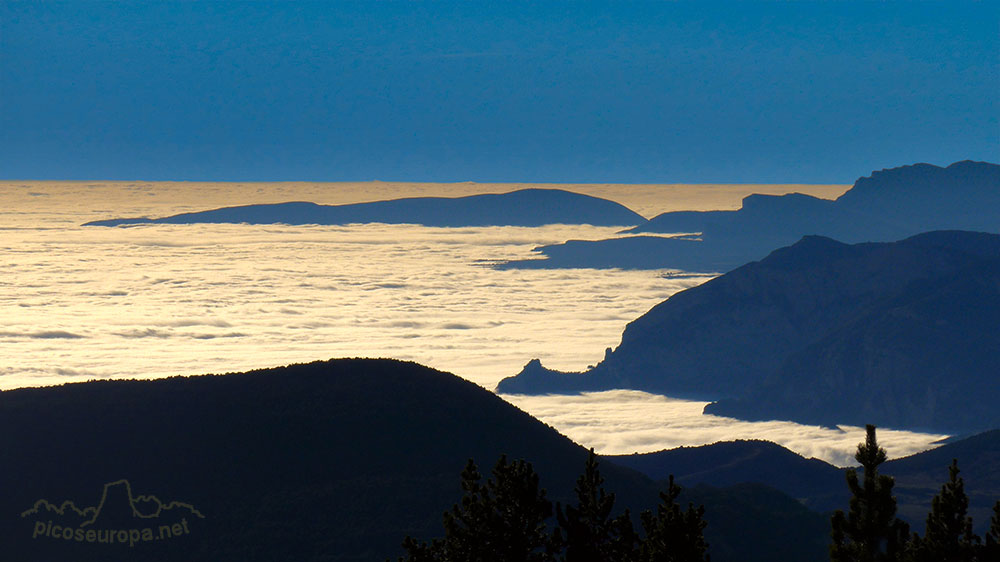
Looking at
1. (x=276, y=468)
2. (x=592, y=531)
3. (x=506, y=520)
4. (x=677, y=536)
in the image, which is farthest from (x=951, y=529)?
(x=276, y=468)

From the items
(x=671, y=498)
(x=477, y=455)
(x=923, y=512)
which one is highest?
(x=671, y=498)

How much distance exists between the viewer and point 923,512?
17338cm

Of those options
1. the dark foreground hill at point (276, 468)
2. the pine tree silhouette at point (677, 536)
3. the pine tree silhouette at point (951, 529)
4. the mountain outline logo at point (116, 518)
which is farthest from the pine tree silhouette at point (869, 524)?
the mountain outline logo at point (116, 518)

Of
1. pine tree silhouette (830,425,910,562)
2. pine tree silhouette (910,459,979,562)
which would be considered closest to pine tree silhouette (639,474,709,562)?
pine tree silhouette (830,425,910,562)

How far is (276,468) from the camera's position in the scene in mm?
141250

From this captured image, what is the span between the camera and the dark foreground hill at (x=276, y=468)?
12075cm

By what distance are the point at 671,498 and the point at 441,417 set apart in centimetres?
12814

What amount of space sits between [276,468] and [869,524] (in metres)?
114

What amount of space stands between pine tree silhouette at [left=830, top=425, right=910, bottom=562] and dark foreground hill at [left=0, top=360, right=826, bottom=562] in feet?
284

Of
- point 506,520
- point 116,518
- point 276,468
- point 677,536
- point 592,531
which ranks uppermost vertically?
point 677,536

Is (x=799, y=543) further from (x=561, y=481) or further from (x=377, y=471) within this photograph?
(x=377, y=471)

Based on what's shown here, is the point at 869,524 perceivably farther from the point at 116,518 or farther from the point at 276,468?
the point at 276,468

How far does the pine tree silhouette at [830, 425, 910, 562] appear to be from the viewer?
34125mm

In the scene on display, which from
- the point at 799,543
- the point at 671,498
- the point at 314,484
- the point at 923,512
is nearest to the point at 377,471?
the point at 314,484
